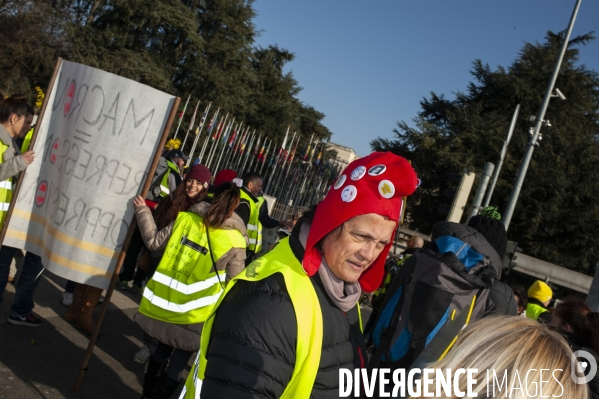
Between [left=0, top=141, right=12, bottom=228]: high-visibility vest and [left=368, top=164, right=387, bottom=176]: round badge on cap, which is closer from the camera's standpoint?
[left=368, top=164, right=387, bottom=176]: round badge on cap

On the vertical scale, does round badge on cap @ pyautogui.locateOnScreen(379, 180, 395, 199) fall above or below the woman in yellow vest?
above

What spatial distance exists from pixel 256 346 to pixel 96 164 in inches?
122

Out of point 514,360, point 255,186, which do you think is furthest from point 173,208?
point 514,360

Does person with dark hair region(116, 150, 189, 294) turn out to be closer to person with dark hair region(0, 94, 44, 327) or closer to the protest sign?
person with dark hair region(0, 94, 44, 327)

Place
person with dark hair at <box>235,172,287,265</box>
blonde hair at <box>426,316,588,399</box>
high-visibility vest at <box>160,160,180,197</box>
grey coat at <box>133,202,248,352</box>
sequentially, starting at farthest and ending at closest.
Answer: high-visibility vest at <box>160,160,180,197</box>, person with dark hair at <box>235,172,287,265</box>, grey coat at <box>133,202,248,352</box>, blonde hair at <box>426,316,588,399</box>

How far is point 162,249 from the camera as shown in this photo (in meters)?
4.70

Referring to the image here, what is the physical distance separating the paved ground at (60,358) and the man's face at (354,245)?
3.12 m

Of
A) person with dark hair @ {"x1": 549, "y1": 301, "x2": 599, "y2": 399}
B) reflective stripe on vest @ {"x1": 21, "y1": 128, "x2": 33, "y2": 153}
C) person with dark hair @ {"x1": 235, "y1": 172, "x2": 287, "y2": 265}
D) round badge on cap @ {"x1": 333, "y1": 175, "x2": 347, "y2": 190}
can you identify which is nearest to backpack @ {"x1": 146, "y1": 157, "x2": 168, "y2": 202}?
person with dark hair @ {"x1": 235, "y1": 172, "x2": 287, "y2": 265}

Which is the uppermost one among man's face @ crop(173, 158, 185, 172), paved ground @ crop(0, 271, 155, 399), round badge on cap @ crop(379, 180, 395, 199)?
round badge on cap @ crop(379, 180, 395, 199)

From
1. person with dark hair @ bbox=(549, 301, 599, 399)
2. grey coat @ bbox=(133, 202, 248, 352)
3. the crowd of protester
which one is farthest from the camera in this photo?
grey coat @ bbox=(133, 202, 248, 352)

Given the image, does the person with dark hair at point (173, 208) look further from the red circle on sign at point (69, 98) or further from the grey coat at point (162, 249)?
the red circle on sign at point (69, 98)

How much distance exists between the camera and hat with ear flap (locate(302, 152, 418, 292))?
6.51 ft

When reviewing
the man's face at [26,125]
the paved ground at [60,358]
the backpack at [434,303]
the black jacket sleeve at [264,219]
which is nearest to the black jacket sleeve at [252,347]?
the backpack at [434,303]

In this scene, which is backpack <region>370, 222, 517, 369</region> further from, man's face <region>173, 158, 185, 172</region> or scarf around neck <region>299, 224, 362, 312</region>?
man's face <region>173, 158, 185, 172</region>
